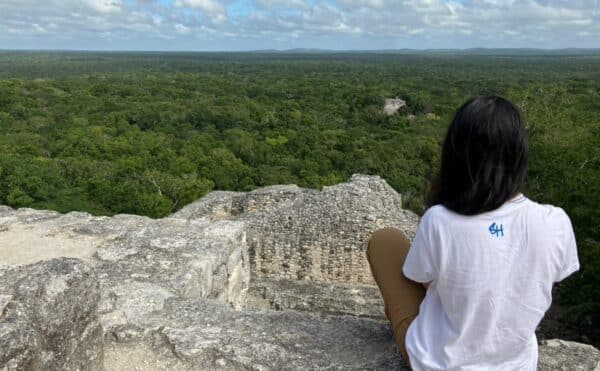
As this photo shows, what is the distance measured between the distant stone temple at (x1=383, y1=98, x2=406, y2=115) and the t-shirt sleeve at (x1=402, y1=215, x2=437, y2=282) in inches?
1721

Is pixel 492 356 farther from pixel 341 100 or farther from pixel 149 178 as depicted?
pixel 341 100

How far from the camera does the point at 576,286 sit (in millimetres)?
7172

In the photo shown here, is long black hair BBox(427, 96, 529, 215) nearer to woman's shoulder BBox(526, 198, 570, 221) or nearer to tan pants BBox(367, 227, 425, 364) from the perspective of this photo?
woman's shoulder BBox(526, 198, 570, 221)

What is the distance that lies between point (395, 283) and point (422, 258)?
0.45 meters

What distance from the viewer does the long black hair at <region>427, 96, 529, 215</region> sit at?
1.79m

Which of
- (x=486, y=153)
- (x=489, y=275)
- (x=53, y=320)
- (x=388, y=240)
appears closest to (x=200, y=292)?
(x=53, y=320)

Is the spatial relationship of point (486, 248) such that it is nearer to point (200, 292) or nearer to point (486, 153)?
point (486, 153)

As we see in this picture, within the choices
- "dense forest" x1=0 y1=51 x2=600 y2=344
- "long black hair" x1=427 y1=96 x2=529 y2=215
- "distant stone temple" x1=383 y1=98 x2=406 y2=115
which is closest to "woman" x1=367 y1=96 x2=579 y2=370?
"long black hair" x1=427 y1=96 x2=529 y2=215

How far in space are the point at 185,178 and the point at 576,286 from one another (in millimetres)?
16155

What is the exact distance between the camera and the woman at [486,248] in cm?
182

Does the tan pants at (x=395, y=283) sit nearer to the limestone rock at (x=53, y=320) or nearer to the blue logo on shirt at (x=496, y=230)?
the blue logo on shirt at (x=496, y=230)

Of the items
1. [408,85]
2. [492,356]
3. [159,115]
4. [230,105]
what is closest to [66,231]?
[492,356]

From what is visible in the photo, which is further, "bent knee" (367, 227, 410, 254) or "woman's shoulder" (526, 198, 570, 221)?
"bent knee" (367, 227, 410, 254)

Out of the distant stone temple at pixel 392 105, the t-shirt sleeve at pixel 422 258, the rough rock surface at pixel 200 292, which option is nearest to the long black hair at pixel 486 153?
the t-shirt sleeve at pixel 422 258
